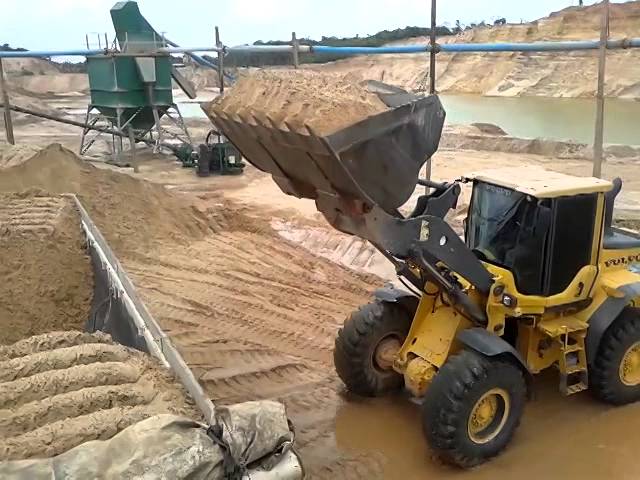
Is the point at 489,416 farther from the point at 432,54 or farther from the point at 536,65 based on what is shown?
the point at 536,65

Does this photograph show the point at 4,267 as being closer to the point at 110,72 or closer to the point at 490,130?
the point at 110,72

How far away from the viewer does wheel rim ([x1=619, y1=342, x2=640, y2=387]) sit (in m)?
5.31

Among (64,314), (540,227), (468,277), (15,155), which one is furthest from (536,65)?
(468,277)

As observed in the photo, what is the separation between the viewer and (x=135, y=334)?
15.3ft

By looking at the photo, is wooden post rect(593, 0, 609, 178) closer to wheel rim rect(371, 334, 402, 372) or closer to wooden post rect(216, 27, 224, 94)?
wheel rim rect(371, 334, 402, 372)

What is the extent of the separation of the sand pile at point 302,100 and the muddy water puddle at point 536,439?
240 centimetres

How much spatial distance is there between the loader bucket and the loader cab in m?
0.93

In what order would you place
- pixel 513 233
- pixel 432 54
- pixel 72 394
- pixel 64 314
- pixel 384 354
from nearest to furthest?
pixel 72 394 < pixel 513 233 < pixel 384 354 < pixel 64 314 < pixel 432 54

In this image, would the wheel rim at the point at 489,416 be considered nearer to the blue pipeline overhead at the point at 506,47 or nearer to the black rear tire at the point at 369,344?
the black rear tire at the point at 369,344

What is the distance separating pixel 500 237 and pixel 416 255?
2.70 ft

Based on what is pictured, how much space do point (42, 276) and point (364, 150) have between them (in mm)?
4189

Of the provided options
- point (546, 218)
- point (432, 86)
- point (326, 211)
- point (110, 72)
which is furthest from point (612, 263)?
point (110, 72)

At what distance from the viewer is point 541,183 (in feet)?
16.0

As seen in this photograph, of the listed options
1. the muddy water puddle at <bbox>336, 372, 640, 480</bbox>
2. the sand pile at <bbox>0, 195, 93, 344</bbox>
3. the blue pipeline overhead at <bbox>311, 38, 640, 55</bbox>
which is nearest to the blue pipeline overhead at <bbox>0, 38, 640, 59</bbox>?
the blue pipeline overhead at <bbox>311, 38, 640, 55</bbox>
